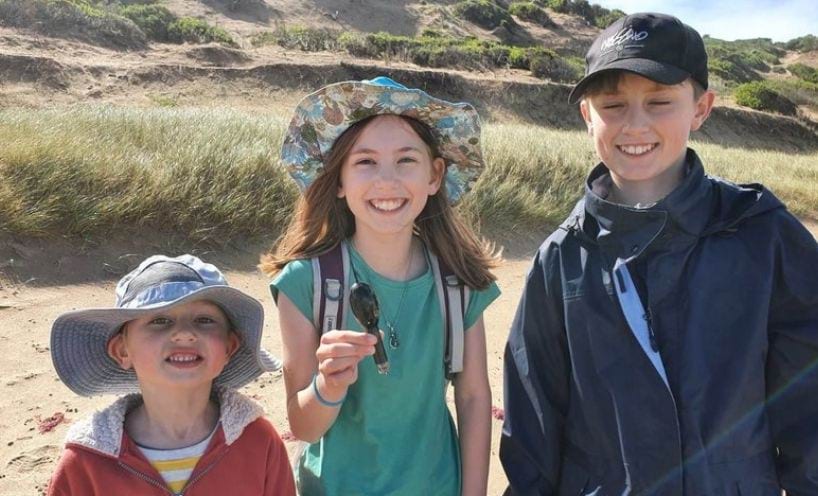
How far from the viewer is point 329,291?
2.19 meters

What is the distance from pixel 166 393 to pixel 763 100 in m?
31.5

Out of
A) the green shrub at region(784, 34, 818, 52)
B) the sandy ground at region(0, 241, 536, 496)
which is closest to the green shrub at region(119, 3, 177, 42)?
the sandy ground at region(0, 241, 536, 496)

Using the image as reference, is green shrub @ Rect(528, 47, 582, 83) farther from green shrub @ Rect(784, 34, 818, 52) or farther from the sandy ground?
green shrub @ Rect(784, 34, 818, 52)

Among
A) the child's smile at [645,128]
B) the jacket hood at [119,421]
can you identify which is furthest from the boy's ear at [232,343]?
the child's smile at [645,128]

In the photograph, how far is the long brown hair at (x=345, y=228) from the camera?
2.35 metres

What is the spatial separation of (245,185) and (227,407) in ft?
17.4

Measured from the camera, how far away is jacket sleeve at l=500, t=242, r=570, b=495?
2143mm

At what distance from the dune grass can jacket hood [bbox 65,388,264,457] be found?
4492mm

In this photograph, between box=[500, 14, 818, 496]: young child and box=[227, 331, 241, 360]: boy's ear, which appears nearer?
box=[500, 14, 818, 496]: young child

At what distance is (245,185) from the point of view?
7.19 m

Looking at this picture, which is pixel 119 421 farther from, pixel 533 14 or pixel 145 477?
pixel 533 14

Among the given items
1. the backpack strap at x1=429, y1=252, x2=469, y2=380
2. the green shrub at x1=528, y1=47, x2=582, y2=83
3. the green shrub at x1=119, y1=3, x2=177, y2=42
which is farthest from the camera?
the green shrub at x1=528, y1=47, x2=582, y2=83

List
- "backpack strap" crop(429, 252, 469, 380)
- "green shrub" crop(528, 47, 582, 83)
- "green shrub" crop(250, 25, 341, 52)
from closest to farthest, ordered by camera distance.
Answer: "backpack strap" crop(429, 252, 469, 380) < "green shrub" crop(250, 25, 341, 52) < "green shrub" crop(528, 47, 582, 83)

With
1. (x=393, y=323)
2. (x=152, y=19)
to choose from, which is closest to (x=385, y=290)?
(x=393, y=323)
